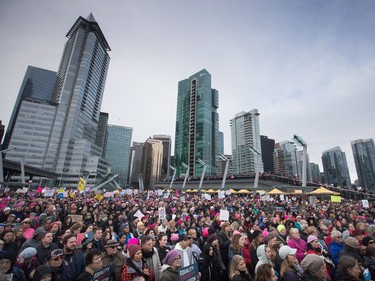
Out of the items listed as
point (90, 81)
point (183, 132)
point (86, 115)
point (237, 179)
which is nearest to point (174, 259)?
point (237, 179)

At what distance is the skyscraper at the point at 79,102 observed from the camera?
365 feet

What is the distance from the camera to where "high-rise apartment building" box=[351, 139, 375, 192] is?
13088 centimetres

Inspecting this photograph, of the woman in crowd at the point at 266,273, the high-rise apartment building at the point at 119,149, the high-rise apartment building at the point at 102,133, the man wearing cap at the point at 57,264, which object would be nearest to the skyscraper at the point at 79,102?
the high-rise apartment building at the point at 102,133

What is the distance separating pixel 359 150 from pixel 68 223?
185 metres

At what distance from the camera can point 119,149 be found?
7500 inches

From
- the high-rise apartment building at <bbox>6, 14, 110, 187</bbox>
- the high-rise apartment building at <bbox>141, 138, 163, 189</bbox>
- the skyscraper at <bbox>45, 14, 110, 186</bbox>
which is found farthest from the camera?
the high-rise apartment building at <bbox>141, 138, 163, 189</bbox>

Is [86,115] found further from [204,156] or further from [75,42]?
[204,156]

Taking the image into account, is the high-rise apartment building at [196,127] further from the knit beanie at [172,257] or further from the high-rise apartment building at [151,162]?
the knit beanie at [172,257]

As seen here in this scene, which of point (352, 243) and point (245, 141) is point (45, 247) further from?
point (245, 141)

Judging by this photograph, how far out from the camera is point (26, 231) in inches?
254

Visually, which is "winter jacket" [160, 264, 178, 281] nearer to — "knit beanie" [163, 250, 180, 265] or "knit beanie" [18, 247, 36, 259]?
"knit beanie" [163, 250, 180, 265]

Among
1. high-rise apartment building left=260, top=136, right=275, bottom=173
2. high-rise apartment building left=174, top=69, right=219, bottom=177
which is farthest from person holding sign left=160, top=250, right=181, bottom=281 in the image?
high-rise apartment building left=260, top=136, right=275, bottom=173

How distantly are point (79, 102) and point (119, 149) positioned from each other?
233ft

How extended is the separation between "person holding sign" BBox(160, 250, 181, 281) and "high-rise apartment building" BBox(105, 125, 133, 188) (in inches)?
7548
